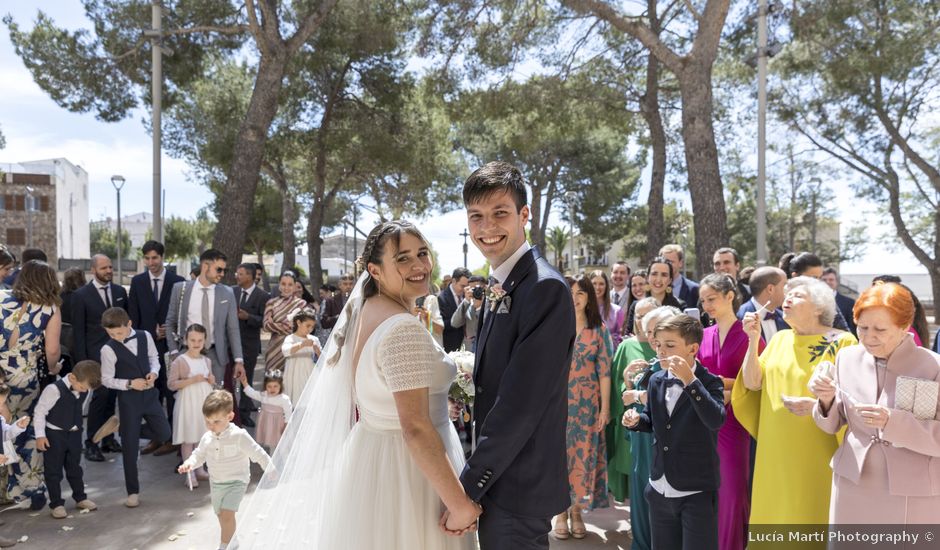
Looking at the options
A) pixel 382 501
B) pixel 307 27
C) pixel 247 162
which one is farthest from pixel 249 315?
pixel 307 27

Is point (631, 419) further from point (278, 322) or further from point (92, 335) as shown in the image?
point (92, 335)

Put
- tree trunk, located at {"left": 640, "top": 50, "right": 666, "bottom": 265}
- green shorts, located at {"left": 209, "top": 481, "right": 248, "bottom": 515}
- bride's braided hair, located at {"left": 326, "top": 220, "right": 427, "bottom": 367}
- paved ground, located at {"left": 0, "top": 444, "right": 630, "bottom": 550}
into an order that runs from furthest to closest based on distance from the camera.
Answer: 1. tree trunk, located at {"left": 640, "top": 50, "right": 666, "bottom": 265}
2. paved ground, located at {"left": 0, "top": 444, "right": 630, "bottom": 550}
3. green shorts, located at {"left": 209, "top": 481, "right": 248, "bottom": 515}
4. bride's braided hair, located at {"left": 326, "top": 220, "right": 427, "bottom": 367}

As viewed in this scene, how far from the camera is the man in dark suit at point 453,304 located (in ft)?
26.6

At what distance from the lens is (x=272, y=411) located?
5809mm

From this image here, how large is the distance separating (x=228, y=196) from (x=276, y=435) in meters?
6.38

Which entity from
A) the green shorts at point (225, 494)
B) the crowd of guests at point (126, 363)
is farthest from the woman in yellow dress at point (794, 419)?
the crowd of guests at point (126, 363)

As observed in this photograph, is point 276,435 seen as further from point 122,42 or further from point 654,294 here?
point 122,42

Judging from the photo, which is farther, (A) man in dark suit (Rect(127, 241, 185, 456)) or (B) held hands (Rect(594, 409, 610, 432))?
(A) man in dark suit (Rect(127, 241, 185, 456))

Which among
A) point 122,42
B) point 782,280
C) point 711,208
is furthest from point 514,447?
point 122,42

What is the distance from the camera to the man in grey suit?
6559 millimetres

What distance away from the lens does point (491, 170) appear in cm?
218

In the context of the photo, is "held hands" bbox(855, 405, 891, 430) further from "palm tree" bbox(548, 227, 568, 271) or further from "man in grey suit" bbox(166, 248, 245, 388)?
"palm tree" bbox(548, 227, 568, 271)

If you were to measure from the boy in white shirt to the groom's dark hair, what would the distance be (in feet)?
8.77

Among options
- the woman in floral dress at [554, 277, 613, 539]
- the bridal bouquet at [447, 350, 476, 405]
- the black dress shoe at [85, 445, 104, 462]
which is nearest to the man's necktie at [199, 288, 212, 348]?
the black dress shoe at [85, 445, 104, 462]
